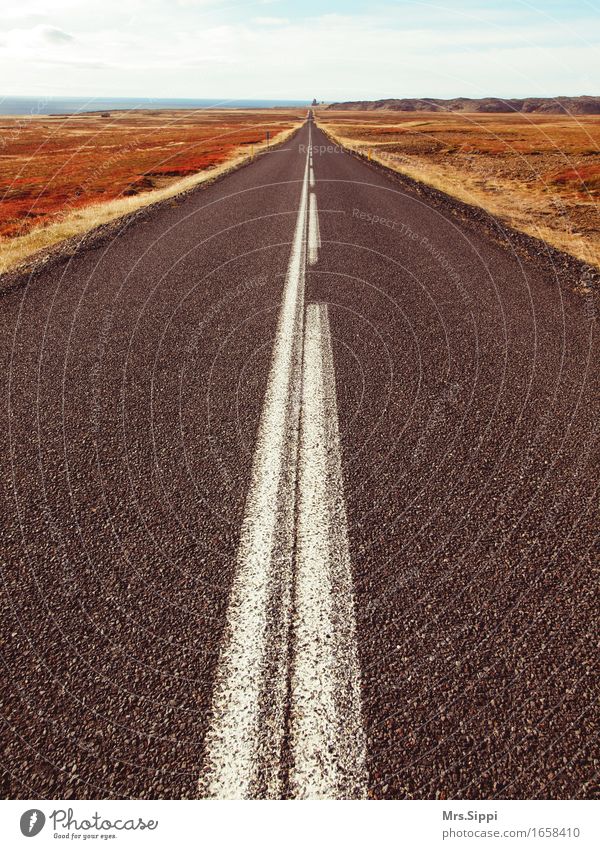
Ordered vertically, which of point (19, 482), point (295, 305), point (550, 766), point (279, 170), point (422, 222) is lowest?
point (550, 766)

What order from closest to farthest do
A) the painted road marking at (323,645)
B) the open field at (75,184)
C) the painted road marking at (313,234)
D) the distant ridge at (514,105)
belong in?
the painted road marking at (323,645)
the painted road marking at (313,234)
the open field at (75,184)
the distant ridge at (514,105)

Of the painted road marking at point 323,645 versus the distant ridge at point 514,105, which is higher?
the distant ridge at point 514,105

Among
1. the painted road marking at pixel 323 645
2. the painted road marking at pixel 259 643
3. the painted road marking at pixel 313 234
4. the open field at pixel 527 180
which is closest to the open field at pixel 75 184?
the painted road marking at pixel 313 234

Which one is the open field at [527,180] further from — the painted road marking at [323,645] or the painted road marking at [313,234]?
the painted road marking at [323,645]

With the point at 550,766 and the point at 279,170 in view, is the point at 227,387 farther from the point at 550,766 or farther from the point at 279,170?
the point at 279,170

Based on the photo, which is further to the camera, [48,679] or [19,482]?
[19,482]

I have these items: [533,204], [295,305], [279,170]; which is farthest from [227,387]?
[279,170]

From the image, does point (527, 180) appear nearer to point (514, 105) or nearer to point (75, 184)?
point (75, 184)
